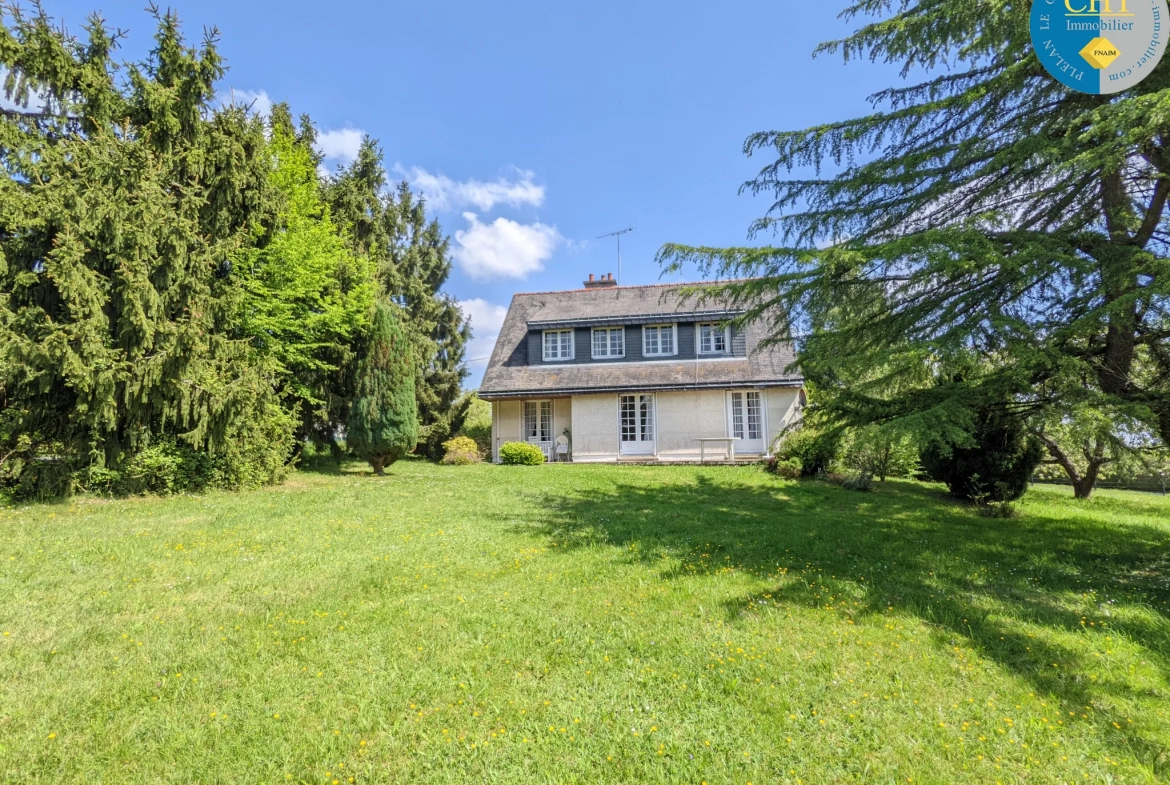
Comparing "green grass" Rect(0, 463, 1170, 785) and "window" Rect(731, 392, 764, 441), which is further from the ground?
"window" Rect(731, 392, 764, 441)

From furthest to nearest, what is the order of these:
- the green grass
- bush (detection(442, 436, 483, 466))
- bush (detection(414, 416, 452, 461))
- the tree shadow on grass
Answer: bush (detection(414, 416, 452, 461)), bush (detection(442, 436, 483, 466)), the tree shadow on grass, the green grass

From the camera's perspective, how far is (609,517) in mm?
8930

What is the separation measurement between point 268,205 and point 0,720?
1319cm

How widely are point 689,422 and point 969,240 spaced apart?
13721mm

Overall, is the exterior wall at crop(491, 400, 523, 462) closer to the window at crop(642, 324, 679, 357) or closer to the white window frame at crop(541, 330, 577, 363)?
the white window frame at crop(541, 330, 577, 363)

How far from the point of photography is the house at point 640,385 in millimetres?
18578

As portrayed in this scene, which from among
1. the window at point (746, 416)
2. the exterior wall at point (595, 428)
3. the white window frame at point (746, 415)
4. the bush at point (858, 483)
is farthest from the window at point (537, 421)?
the bush at point (858, 483)

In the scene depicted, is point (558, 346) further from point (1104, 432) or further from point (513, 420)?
point (1104, 432)

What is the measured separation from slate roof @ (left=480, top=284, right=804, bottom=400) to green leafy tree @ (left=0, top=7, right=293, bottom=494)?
10.5 meters

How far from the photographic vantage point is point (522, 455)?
711 inches

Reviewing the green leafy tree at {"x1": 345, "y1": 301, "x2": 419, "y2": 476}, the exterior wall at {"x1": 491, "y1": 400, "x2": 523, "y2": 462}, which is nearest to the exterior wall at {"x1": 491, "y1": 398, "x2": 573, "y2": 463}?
the exterior wall at {"x1": 491, "y1": 400, "x2": 523, "y2": 462}

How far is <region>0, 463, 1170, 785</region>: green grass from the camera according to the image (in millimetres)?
2805

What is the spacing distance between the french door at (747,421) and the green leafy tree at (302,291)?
1358cm

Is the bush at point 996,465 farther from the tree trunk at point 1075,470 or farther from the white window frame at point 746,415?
the white window frame at point 746,415
